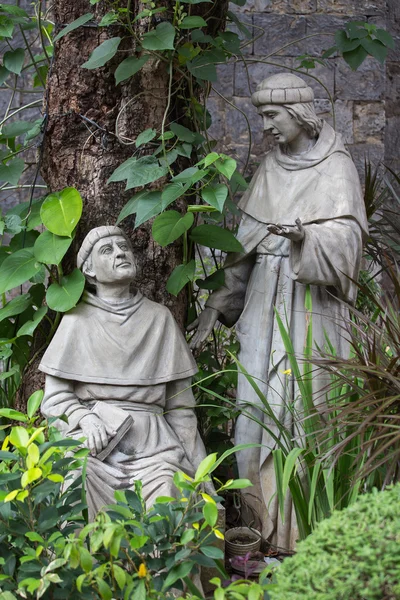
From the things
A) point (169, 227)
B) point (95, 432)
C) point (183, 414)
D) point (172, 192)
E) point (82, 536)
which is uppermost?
point (172, 192)

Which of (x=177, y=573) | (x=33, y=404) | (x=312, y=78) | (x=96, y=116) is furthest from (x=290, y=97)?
(x=312, y=78)

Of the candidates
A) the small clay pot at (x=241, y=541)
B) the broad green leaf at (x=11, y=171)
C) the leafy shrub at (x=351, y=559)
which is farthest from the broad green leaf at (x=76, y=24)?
the leafy shrub at (x=351, y=559)

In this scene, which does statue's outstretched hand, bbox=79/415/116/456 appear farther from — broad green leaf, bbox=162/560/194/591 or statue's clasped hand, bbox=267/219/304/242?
statue's clasped hand, bbox=267/219/304/242

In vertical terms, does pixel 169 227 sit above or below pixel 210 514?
above

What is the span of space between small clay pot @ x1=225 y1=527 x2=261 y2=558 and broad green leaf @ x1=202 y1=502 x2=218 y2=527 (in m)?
1.18

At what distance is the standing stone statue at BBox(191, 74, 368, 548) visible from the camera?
15.4 feet

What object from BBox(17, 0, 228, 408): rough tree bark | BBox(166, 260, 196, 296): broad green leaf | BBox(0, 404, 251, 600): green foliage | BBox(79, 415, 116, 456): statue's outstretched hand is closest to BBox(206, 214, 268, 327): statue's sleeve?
BBox(166, 260, 196, 296): broad green leaf

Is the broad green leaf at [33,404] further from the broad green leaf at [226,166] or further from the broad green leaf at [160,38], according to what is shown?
the broad green leaf at [160,38]

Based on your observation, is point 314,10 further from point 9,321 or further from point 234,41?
point 9,321

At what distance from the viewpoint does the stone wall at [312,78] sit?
7.72 meters

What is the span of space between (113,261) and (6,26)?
132 cm

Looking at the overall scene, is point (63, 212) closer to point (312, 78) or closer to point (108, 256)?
point (108, 256)

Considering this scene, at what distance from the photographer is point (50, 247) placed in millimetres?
4605

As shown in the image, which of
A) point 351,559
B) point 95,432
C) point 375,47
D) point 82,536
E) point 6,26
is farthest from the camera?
point 375,47
